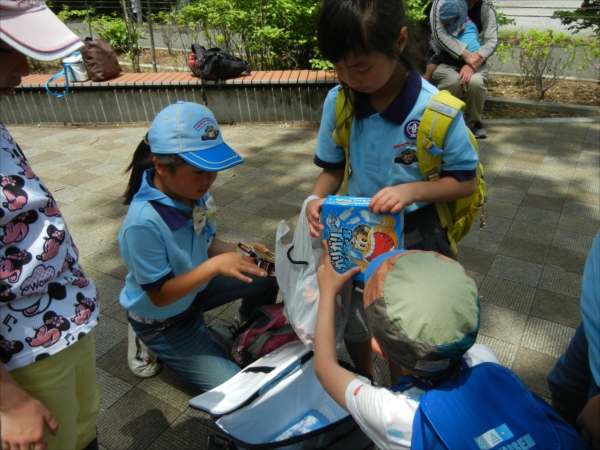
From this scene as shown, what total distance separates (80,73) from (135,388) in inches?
213

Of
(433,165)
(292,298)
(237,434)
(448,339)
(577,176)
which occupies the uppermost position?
(433,165)

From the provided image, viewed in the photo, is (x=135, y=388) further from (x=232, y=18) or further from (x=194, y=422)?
(x=232, y=18)

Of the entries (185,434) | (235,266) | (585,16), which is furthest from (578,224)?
(585,16)

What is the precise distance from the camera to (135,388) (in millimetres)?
2258

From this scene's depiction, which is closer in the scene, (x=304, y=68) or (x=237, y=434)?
(x=237, y=434)

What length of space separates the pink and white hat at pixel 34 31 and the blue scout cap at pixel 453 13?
4738mm

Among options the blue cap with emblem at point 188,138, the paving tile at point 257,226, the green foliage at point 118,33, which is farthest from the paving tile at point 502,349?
the green foliage at point 118,33

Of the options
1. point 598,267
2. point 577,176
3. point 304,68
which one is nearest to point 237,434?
point 598,267

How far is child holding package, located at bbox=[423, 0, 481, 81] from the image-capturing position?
4892 millimetres

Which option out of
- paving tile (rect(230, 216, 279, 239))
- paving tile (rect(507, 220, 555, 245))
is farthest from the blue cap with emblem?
paving tile (rect(507, 220, 555, 245))

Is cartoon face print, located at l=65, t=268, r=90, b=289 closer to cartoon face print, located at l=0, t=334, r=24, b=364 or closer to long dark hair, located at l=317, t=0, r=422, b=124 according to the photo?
cartoon face print, located at l=0, t=334, r=24, b=364

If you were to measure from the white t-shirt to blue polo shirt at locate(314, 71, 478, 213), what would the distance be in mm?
664

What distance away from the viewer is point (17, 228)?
1.15 meters

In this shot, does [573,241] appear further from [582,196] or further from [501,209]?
[582,196]
